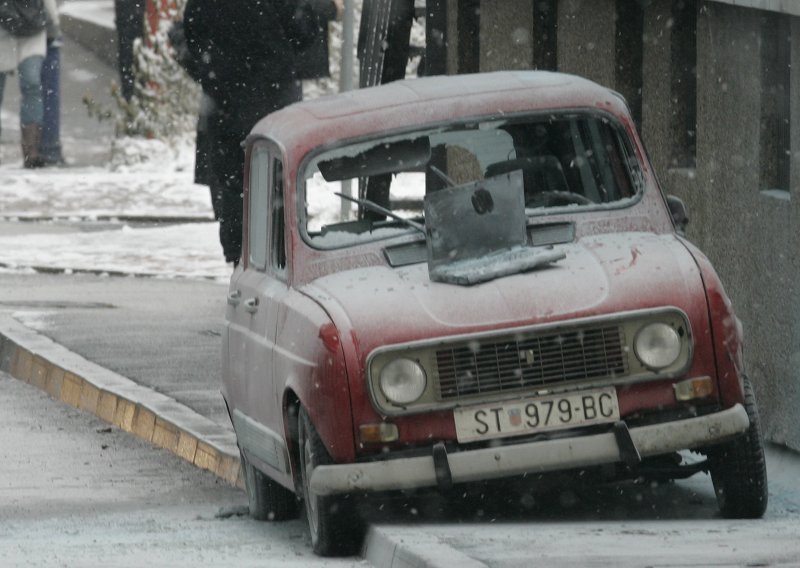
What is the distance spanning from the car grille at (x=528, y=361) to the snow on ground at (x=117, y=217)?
10.4 m

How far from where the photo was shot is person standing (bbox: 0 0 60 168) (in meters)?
26.2

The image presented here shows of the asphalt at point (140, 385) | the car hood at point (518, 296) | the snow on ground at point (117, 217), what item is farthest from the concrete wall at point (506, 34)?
the car hood at point (518, 296)

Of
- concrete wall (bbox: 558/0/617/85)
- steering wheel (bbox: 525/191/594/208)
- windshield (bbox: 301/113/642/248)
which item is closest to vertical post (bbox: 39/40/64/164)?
concrete wall (bbox: 558/0/617/85)

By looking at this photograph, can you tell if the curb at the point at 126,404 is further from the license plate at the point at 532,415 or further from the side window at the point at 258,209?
the side window at the point at 258,209

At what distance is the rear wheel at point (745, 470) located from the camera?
27.8 feet

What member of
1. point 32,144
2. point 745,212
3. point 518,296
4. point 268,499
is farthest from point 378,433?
point 32,144

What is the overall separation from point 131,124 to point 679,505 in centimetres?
1766

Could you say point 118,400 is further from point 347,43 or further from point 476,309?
point 347,43

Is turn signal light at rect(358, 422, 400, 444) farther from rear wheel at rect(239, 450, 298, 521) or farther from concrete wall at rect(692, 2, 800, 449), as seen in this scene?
concrete wall at rect(692, 2, 800, 449)

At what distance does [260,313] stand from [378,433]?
1.24 metres

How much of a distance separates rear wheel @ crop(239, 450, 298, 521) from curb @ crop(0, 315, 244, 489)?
1060mm

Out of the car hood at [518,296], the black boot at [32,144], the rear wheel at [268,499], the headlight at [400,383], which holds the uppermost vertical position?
the car hood at [518,296]

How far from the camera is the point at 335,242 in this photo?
356 inches

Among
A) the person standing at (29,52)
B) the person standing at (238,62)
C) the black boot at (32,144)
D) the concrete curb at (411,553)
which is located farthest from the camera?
the black boot at (32,144)
